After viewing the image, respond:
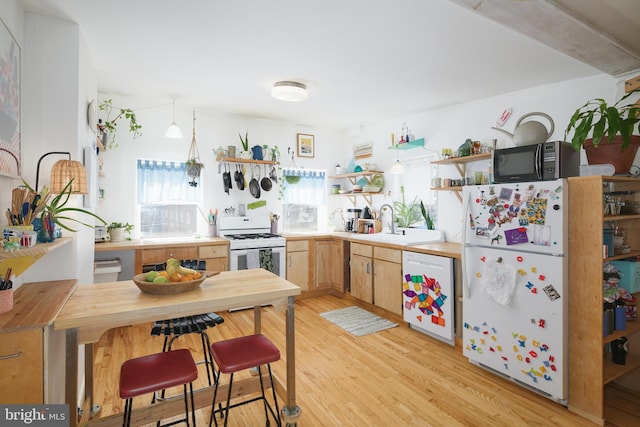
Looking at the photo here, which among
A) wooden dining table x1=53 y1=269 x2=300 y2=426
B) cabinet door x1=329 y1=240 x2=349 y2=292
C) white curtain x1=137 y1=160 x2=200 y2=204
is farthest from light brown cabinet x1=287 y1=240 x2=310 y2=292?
wooden dining table x1=53 y1=269 x2=300 y2=426

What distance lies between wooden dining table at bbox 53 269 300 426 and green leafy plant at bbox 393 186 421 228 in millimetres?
2697

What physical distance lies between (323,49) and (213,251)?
102 inches

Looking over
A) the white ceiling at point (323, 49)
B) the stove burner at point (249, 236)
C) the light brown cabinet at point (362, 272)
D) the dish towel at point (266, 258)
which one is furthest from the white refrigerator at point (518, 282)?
the stove burner at point (249, 236)

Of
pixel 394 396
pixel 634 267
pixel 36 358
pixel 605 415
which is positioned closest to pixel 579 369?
pixel 605 415

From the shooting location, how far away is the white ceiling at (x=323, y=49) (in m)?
2.06

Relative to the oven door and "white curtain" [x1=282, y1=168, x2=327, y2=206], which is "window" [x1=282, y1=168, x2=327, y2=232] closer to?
"white curtain" [x1=282, y1=168, x2=327, y2=206]

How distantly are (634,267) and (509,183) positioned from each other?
103 centimetres

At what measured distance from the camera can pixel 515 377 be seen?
Answer: 2432 millimetres

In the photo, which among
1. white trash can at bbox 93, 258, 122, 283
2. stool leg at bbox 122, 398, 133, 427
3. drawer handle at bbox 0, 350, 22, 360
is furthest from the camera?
white trash can at bbox 93, 258, 122, 283

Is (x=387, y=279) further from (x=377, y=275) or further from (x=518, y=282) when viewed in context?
(x=518, y=282)

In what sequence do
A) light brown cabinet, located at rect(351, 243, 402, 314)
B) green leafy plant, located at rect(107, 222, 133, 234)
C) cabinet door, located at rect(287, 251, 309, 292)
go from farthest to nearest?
cabinet door, located at rect(287, 251, 309, 292), green leafy plant, located at rect(107, 222, 133, 234), light brown cabinet, located at rect(351, 243, 402, 314)

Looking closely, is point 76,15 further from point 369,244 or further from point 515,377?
point 515,377

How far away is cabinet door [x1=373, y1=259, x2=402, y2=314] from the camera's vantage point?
144 inches

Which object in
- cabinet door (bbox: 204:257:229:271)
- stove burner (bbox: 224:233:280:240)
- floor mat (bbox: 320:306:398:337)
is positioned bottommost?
floor mat (bbox: 320:306:398:337)
